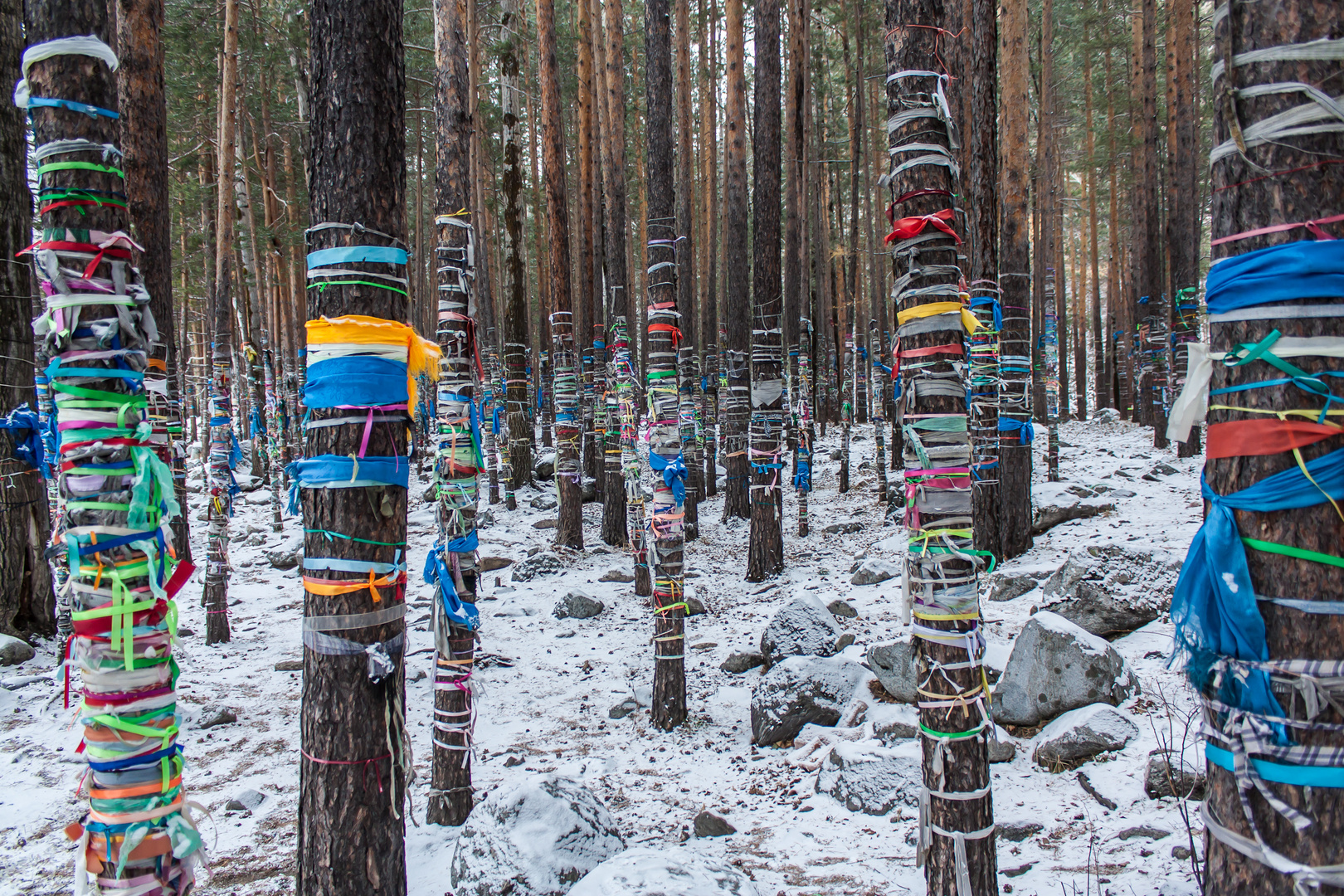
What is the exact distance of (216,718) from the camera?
5711mm

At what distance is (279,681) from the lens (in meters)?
6.60

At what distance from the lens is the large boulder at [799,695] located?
5031 millimetres

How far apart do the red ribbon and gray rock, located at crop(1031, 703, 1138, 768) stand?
2.96 metres

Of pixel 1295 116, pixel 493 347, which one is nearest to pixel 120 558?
pixel 1295 116

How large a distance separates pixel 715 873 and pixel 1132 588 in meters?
4.13

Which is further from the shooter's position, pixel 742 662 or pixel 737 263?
pixel 737 263

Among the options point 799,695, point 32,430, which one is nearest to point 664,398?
point 799,695

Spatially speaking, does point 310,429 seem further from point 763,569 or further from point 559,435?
point 559,435

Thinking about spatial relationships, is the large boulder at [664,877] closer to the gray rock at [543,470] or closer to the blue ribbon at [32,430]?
the blue ribbon at [32,430]

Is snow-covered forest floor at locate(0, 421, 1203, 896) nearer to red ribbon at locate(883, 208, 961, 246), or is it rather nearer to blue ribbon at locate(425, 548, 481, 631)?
blue ribbon at locate(425, 548, 481, 631)

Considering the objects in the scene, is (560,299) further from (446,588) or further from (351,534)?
(351,534)

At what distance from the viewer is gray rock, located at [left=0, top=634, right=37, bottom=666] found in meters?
6.27

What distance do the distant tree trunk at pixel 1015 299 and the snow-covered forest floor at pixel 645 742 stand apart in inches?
20.5

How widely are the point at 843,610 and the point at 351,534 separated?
18.8 feet
